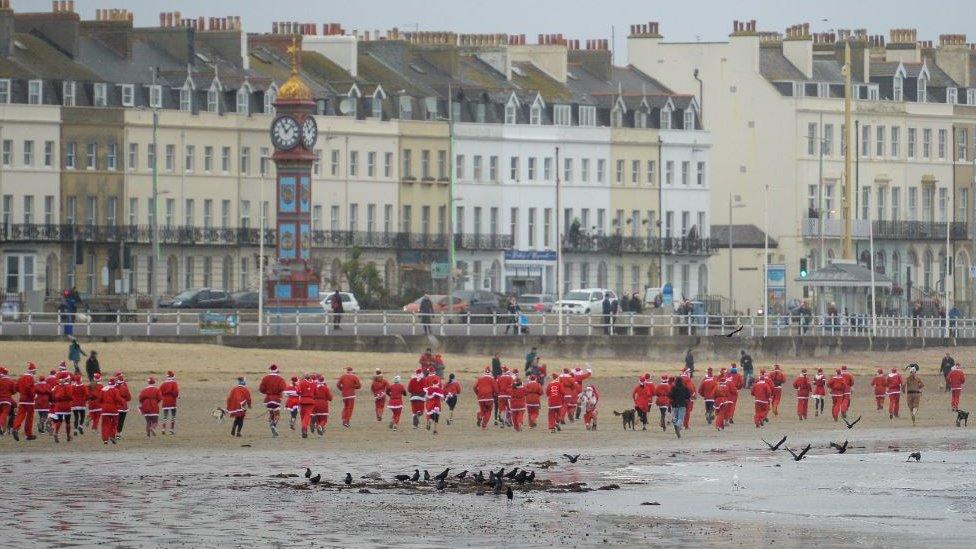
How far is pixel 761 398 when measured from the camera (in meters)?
55.4

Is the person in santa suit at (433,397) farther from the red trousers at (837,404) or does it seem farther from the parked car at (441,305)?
the parked car at (441,305)

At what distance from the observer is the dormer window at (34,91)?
91581mm

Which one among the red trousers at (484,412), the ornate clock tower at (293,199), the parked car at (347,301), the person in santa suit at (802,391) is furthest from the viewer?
the parked car at (347,301)

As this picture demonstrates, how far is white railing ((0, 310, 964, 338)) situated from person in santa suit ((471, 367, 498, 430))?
16.8 meters

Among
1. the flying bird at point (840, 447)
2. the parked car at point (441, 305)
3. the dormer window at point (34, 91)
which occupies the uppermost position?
the dormer window at point (34, 91)

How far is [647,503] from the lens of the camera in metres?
40.1

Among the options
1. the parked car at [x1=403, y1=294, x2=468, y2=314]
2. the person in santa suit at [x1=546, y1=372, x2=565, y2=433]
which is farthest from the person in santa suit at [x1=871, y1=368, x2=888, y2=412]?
the parked car at [x1=403, y1=294, x2=468, y2=314]

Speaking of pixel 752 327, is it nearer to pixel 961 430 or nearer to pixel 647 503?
pixel 961 430

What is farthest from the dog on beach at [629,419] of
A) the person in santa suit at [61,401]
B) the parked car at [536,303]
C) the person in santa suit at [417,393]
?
the parked car at [536,303]

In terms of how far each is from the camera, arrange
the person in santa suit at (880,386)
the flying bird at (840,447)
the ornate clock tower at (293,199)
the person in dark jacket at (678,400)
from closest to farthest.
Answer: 1. the flying bird at (840,447)
2. the person in dark jacket at (678,400)
3. the person in santa suit at (880,386)
4. the ornate clock tower at (293,199)

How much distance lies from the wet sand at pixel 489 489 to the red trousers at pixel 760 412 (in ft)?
0.95

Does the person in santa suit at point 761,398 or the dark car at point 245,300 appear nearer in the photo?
the person in santa suit at point 761,398

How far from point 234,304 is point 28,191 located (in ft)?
37.4

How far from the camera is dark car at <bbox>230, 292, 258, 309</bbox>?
280ft
